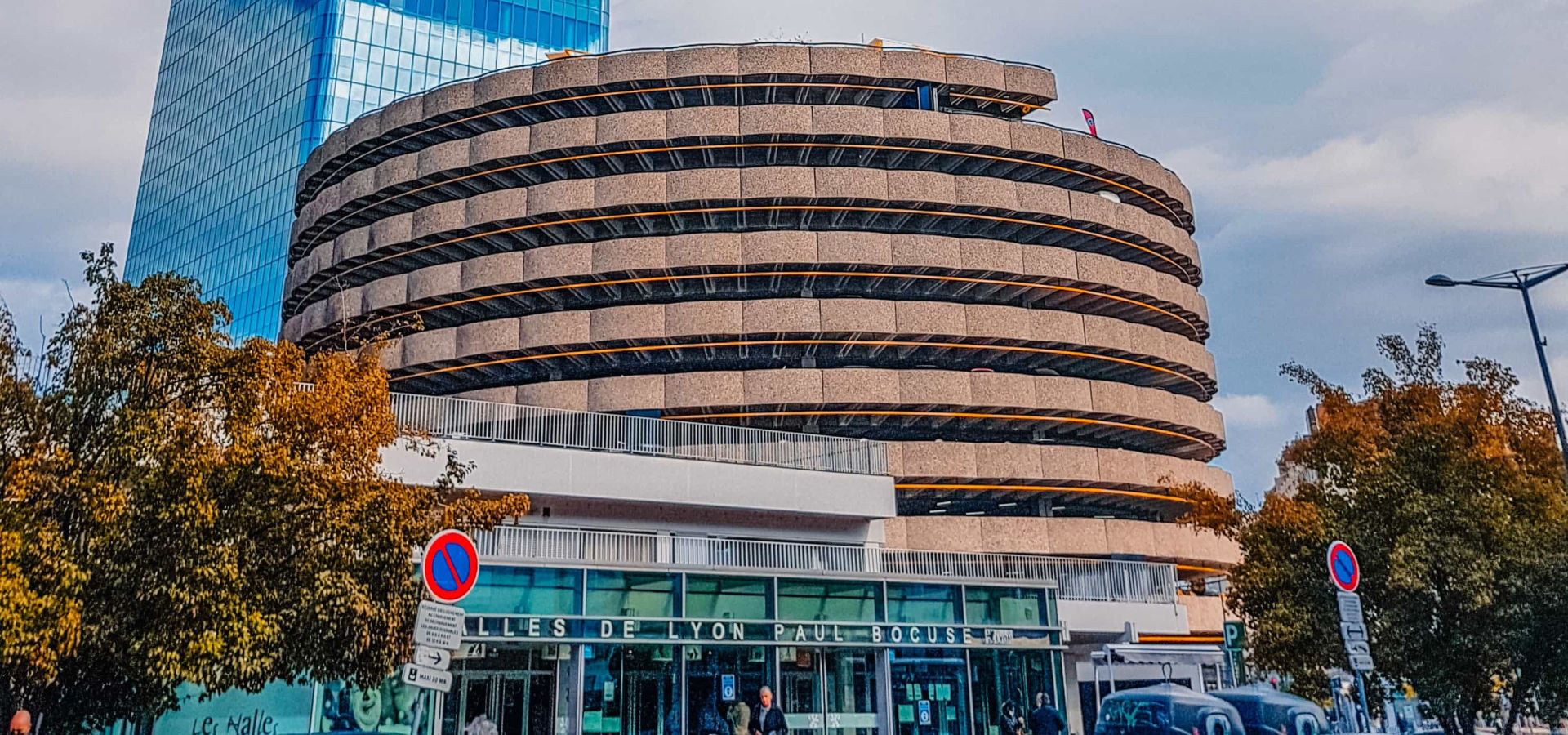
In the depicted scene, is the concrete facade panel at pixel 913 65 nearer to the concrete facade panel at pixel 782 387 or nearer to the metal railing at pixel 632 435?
the concrete facade panel at pixel 782 387

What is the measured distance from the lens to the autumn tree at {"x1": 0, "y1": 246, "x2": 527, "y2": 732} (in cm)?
1287

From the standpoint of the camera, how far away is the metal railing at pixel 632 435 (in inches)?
1137

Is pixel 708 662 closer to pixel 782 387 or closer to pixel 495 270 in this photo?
pixel 782 387

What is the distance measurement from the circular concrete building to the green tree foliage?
2052 cm

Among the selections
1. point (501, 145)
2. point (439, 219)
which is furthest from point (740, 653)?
point (501, 145)

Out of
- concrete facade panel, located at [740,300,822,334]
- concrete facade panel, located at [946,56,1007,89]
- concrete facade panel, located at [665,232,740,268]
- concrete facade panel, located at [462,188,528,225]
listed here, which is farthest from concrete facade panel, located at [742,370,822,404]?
concrete facade panel, located at [946,56,1007,89]

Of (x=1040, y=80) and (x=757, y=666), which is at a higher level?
(x=1040, y=80)

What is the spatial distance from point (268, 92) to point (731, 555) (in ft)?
255

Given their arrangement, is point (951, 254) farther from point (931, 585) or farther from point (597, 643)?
point (597, 643)

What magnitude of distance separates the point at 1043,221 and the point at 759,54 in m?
13.9

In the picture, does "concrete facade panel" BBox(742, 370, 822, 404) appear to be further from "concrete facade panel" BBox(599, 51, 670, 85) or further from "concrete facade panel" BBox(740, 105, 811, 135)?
"concrete facade panel" BBox(599, 51, 670, 85)

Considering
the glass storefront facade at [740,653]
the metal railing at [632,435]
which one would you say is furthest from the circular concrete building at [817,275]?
the glass storefront facade at [740,653]

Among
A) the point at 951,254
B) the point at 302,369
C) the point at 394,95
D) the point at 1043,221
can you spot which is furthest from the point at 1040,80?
the point at 394,95

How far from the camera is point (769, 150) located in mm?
48812
